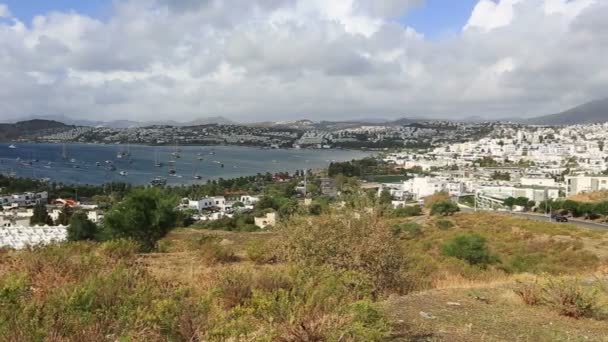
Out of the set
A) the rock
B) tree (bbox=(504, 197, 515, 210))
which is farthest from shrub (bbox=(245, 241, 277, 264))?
tree (bbox=(504, 197, 515, 210))

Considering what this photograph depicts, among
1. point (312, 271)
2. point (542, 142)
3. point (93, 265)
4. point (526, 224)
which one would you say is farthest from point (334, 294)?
point (542, 142)

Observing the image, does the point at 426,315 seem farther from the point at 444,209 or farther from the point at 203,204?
the point at 203,204

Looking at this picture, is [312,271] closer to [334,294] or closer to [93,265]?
[334,294]

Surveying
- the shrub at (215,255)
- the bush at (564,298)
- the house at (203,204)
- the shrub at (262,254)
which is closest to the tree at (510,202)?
the house at (203,204)

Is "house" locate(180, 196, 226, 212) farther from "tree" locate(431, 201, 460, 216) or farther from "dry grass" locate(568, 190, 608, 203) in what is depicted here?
"dry grass" locate(568, 190, 608, 203)

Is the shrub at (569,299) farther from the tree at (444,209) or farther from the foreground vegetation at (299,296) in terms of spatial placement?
the tree at (444,209)

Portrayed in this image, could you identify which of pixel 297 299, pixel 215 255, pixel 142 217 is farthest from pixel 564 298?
pixel 142 217
